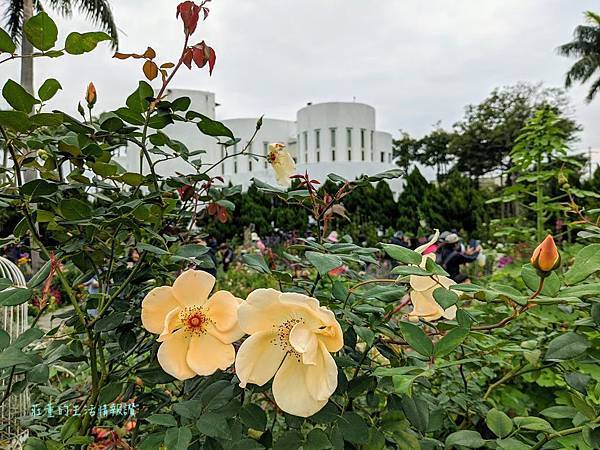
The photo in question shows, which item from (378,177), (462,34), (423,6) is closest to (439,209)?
(462,34)

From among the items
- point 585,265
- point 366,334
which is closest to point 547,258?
point 585,265

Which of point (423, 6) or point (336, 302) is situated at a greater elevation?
point (423, 6)

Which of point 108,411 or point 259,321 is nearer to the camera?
point 259,321

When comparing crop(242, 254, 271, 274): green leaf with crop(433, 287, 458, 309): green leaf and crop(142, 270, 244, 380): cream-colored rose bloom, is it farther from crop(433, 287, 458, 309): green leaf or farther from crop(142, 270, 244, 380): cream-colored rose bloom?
crop(433, 287, 458, 309): green leaf

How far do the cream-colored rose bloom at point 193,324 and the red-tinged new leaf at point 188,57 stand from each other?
12.5 inches

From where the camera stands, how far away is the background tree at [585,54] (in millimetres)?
20312

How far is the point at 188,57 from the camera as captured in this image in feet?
2.28

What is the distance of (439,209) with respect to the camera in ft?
29.6

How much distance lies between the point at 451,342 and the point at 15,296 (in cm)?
53

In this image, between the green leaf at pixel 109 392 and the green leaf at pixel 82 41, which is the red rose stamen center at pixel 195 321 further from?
the green leaf at pixel 82 41

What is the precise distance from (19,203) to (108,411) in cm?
37

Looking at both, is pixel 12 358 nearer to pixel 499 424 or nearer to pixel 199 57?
pixel 199 57

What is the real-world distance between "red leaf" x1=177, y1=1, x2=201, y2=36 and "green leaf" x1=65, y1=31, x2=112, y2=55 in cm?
11

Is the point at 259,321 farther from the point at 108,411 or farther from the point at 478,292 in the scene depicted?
the point at 108,411
